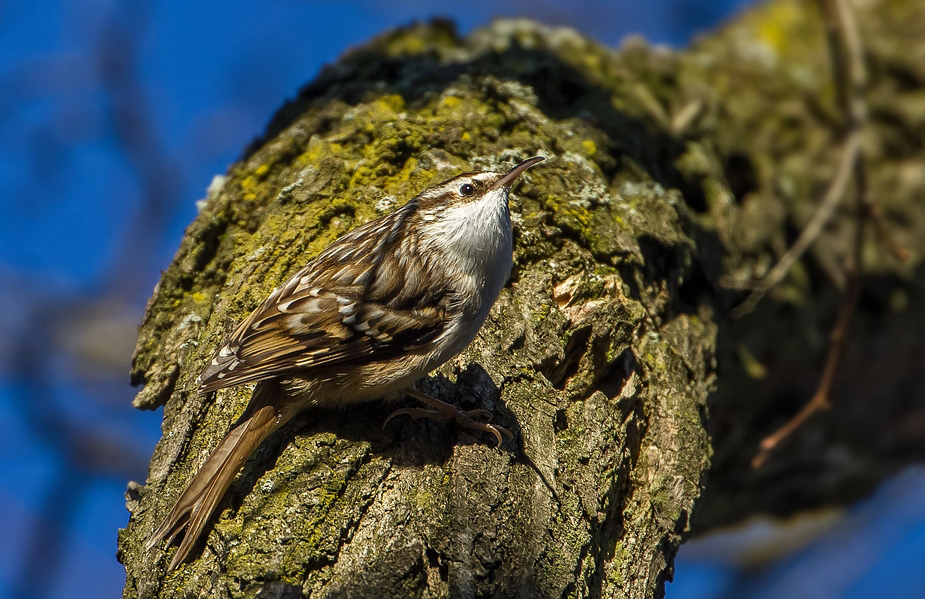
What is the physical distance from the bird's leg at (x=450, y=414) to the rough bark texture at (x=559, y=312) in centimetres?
4

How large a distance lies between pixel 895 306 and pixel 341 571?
11.0 feet

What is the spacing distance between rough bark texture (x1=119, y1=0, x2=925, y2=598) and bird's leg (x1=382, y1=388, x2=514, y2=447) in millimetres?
41

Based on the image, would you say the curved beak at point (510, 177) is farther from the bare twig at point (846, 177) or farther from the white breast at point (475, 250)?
the bare twig at point (846, 177)

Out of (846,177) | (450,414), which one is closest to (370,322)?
(450,414)

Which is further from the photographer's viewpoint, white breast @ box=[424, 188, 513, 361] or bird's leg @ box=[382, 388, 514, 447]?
white breast @ box=[424, 188, 513, 361]

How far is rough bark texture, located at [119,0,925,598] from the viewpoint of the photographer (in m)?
2.17

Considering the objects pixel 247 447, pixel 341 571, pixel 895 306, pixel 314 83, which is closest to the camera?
pixel 341 571

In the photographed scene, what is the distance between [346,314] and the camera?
8.36ft

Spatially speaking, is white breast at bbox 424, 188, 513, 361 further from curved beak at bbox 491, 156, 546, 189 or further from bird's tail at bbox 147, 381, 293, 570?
bird's tail at bbox 147, 381, 293, 570

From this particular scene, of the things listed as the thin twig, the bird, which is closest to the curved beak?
the bird

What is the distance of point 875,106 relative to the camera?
4.38 metres

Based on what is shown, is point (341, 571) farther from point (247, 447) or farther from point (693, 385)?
point (693, 385)

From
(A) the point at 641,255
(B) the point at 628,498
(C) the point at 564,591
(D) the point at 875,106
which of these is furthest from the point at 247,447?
(D) the point at 875,106

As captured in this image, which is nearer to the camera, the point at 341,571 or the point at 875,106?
the point at 341,571
